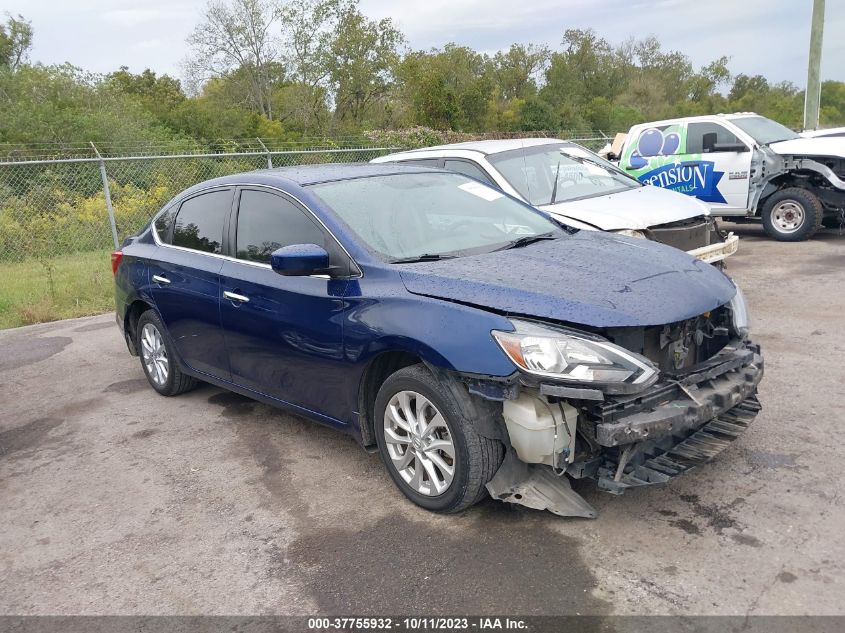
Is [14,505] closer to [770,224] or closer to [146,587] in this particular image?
[146,587]

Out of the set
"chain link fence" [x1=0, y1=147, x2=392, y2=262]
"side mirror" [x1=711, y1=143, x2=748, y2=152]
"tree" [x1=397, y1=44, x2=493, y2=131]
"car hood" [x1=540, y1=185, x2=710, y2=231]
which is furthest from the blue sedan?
"tree" [x1=397, y1=44, x2=493, y2=131]

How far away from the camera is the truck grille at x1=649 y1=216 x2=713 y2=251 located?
23.0 feet

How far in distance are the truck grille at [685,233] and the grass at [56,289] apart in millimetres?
6911

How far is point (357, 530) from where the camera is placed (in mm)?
3678

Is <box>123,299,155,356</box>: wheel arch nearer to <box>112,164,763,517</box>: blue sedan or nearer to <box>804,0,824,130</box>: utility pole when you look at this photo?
<box>112,164,763,517</box>: blue sedan

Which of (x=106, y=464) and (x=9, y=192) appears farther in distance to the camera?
(x=9, y=192)

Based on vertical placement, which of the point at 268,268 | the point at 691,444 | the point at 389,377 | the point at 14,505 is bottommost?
the point at 14,505

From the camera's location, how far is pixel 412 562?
335 cm

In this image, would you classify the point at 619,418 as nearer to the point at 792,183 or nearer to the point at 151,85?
the point at 792,183

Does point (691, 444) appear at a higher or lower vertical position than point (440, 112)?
lower

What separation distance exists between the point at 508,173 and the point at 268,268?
394 cm

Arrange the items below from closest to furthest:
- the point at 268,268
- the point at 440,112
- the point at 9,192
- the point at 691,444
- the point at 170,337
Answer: the point at 691,444 < the point at 268,268 < the point at 170,337 < the point at 9,192 < the point at 440,112

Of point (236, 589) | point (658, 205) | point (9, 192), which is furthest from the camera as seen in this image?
point (9, 192)

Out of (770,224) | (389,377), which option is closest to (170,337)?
(389,377)
